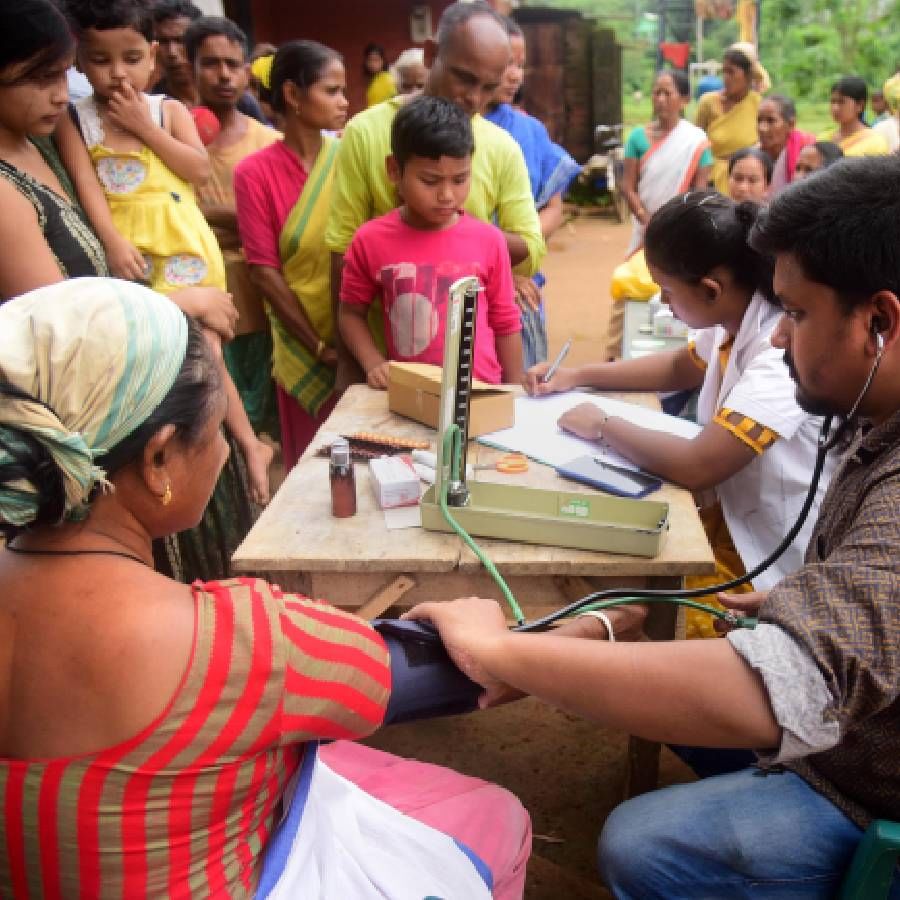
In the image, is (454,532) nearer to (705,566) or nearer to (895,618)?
(705,566)

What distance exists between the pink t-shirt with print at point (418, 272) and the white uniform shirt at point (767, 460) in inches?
30.8

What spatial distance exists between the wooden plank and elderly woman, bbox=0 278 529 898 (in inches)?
19.7

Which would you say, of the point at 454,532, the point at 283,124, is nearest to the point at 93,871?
the point at 454,532

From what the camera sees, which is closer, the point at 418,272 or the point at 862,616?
the point at 862,616

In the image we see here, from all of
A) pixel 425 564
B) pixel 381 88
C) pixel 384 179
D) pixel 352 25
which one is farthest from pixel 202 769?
pixel 352 25

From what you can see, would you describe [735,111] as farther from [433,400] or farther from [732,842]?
[732,842]

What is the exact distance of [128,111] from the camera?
7.89 feet

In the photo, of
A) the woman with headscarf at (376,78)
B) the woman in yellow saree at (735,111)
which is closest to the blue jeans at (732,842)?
the woman in yellow saree at (735,111)

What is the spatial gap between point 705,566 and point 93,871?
42.5 inches

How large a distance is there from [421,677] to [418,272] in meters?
1.56

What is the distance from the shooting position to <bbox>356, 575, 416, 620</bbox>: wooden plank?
1691mm

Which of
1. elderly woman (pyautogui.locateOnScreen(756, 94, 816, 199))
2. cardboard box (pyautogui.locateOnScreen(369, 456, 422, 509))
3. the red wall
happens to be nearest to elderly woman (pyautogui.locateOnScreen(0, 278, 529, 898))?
cardboard box (pyautogui.locateOnScreen(369, 456, 422, 509))

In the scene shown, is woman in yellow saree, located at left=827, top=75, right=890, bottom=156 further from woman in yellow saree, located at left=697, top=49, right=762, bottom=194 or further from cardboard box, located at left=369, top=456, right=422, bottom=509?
cardboard box, located at left=369, top=456, right=422, bottom=509

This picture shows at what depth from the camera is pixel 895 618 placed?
102cm
